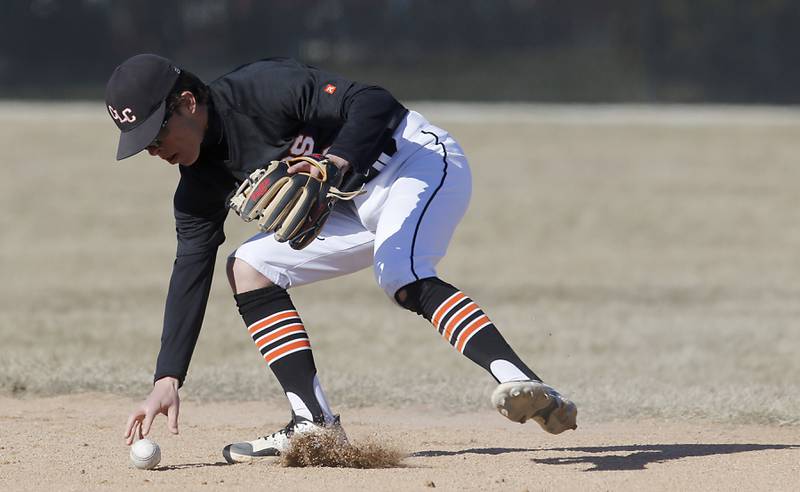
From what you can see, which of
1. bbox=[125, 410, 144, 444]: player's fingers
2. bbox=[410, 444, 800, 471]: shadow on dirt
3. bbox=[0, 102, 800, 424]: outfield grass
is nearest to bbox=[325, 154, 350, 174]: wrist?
bbox=[125, 410, 144, 444]: player's fingers

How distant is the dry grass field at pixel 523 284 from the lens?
7.23 metres

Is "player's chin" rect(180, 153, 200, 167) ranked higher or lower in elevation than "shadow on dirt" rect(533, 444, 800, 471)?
higher

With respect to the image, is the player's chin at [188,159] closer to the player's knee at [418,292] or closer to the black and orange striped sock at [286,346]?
the black and orange striped sock at [286,346]

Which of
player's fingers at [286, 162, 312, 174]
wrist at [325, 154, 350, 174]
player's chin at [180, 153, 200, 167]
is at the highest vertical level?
wrist at [325, 154, 350, 174]

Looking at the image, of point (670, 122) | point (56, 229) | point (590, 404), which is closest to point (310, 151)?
point (590, 404)

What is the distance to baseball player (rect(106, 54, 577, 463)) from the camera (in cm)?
464

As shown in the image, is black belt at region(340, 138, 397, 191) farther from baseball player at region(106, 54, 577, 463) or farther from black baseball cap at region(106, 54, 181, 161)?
black baseball cap at region(106, 54, 181, 161)

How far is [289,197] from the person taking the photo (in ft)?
15.0

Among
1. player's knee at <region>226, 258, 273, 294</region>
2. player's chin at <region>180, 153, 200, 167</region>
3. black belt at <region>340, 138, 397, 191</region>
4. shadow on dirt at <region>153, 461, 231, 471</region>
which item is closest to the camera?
player's chin at <region>180, 153, 200, 167</region>

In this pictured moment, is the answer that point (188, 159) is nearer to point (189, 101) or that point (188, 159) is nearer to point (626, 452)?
point (189, 101)

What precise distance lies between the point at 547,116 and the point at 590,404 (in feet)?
55.2

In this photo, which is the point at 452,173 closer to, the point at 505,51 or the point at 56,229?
the point at 56,229

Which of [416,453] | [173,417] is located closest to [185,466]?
[173,417]

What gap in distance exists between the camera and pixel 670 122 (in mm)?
22797
